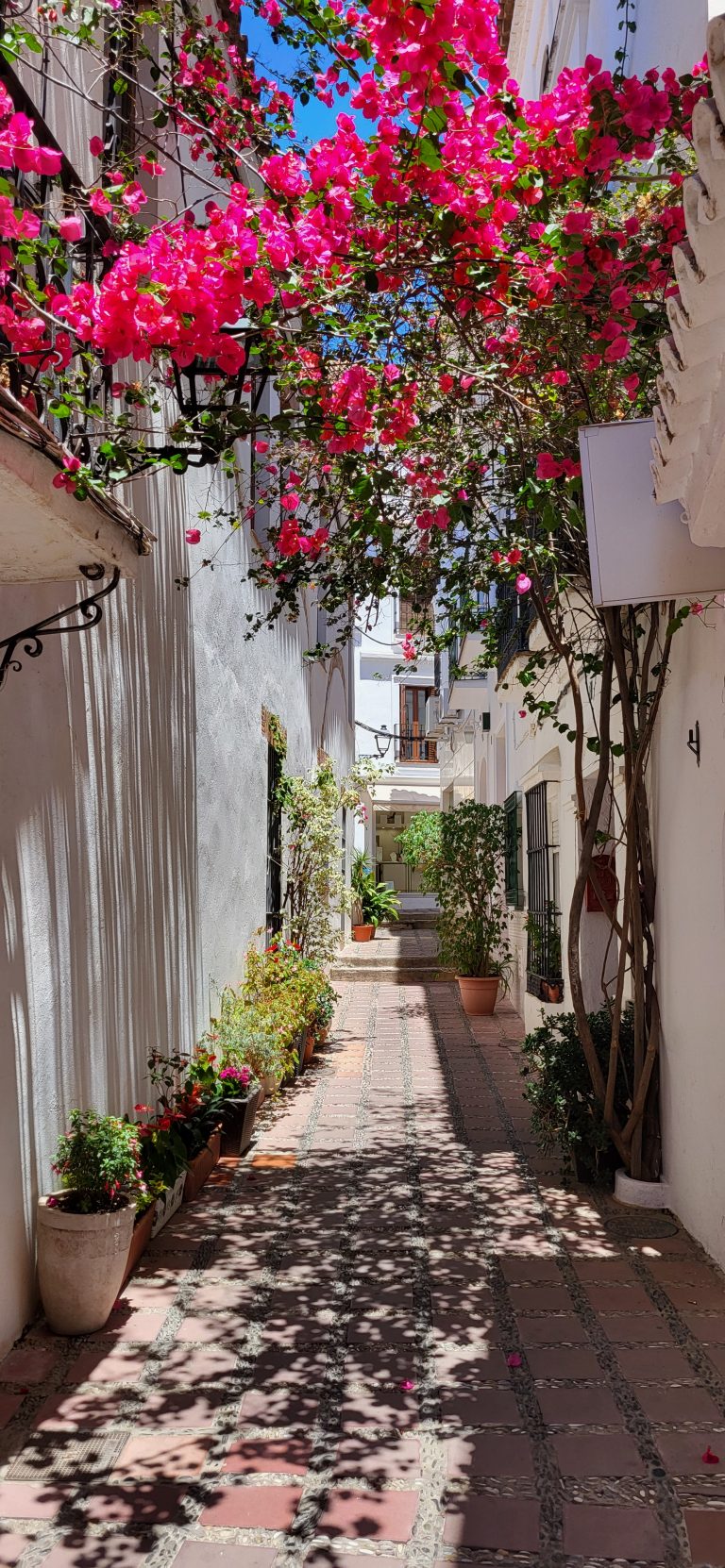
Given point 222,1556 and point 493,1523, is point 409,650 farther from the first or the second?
point 222,1556

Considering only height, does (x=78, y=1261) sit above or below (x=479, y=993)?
above

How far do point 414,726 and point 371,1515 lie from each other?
3042cm

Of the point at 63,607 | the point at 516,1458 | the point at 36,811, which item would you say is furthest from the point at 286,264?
the point at 516,1458

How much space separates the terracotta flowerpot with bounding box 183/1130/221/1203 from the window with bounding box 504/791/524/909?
18.5 feet

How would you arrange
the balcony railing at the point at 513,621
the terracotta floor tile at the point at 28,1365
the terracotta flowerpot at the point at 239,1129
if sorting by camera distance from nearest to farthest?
the terracotta floor tile at the point at 28,1365 → the terracotta flowerpot at the point at 239,1129 → the balcony railing at the point at 513,621

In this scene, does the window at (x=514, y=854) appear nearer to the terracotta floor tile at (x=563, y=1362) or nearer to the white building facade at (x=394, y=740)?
the terracotta floor tile at (x=563, y=1362)

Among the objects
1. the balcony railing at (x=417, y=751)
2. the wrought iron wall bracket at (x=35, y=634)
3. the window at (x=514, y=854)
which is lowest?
the window at (x=514, y=854)

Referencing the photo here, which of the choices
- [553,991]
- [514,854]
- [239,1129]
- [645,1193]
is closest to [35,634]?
[239,1129]

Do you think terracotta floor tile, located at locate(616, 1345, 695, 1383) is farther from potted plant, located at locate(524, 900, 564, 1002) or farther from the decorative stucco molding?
potted plant, located at locate(524, 900, 564, 1002)

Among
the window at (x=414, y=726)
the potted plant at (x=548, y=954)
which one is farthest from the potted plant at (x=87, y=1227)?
the window at (x=414, y=726)

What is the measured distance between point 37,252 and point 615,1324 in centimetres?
388

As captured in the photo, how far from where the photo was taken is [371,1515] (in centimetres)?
288

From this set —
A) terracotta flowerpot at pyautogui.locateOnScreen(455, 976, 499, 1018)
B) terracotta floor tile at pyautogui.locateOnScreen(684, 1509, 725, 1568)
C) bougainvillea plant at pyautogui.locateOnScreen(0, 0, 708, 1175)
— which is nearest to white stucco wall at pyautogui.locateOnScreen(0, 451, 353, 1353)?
bougainvillea plant at pyautogui.locateOnScreen(0, 0, 708, 1175)

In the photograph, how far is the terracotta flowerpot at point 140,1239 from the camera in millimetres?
4406
